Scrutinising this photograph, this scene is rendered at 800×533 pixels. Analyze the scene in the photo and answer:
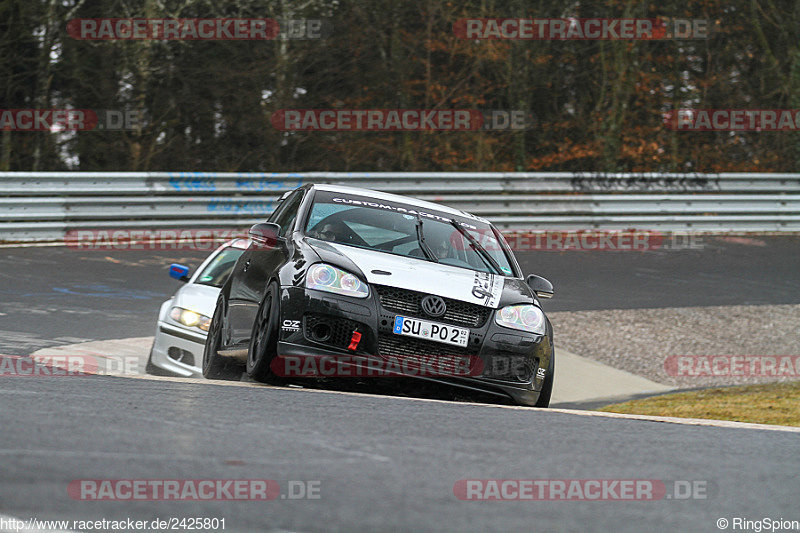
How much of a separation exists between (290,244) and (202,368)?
171 cm


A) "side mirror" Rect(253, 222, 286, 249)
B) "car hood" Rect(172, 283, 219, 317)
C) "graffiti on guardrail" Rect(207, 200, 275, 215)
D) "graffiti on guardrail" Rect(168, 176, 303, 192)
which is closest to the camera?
"side mirror" Rect(253, 222, 286, 249)

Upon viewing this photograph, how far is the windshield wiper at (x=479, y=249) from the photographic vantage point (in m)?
7.90

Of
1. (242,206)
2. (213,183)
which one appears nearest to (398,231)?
(242,206)

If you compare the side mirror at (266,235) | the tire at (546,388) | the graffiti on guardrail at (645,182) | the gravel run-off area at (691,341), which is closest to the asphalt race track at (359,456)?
the tire at (546,388)

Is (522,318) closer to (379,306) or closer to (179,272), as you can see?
(379,306)

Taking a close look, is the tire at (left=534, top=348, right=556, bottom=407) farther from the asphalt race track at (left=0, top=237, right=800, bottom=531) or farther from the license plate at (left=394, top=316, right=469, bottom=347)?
the asphalt race track at (left=0, top=237, right=800, bottom=531)

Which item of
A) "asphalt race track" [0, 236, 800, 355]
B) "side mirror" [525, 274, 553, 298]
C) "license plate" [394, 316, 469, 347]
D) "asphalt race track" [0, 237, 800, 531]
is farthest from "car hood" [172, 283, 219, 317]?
"license plate" [394, 316, 469, 347]

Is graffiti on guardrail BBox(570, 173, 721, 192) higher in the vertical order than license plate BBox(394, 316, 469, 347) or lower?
lower

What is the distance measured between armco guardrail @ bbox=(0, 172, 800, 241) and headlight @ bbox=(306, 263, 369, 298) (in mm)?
10590

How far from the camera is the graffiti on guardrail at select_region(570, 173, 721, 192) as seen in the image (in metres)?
20.6

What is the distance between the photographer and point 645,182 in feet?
68.4

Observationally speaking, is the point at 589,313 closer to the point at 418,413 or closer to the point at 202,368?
the point at 202,368

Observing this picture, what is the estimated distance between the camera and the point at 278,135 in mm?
23031

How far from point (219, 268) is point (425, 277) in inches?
139
